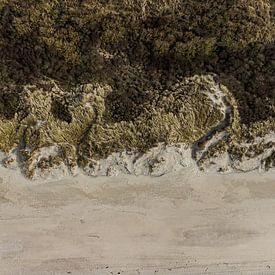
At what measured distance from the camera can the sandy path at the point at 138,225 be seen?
24312mm

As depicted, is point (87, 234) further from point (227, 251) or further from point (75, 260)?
point (227, 251)

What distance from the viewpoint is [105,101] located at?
971 inches

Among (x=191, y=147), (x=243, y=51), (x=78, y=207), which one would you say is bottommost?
(x=78, y=207)

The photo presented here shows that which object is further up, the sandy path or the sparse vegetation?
the sparse vegetation

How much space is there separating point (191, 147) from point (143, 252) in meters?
4.98

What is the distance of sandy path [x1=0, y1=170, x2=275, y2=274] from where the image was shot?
24.3 metres

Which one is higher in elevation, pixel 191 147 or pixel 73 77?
pixel 73 77

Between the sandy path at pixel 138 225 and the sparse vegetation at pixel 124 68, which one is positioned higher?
the sparse vegetation at pixel 124 68

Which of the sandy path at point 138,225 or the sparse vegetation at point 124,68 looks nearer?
the sandy path at point 138,225

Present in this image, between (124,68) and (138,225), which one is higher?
(124,68)

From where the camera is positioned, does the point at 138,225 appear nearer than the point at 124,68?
Yes

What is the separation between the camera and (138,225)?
24453 mm

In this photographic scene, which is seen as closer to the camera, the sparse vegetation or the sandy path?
the sandy path

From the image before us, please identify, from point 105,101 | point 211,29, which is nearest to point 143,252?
point 105,101
